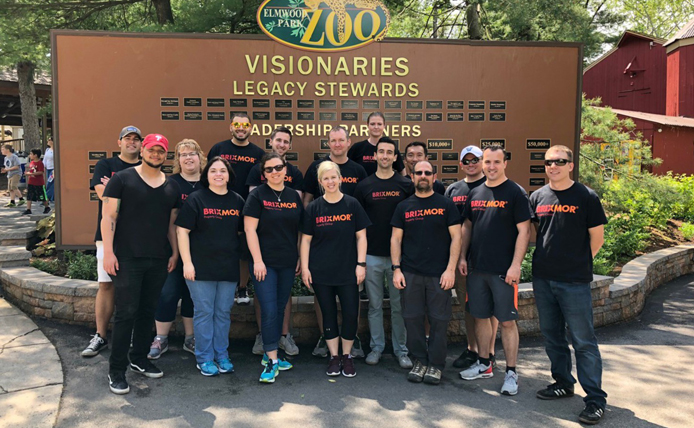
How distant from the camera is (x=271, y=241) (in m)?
4.28

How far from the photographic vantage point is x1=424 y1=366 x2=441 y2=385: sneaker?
13.8 ft

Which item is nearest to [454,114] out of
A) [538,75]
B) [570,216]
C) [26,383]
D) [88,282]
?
[538,75]

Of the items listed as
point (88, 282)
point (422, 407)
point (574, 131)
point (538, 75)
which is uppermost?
point (538, 75)

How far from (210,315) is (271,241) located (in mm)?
772

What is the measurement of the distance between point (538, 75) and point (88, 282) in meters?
5.90

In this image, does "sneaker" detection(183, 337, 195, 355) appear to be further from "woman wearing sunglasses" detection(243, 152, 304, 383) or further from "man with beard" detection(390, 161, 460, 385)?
"man with beard" detection(390, 161, 460, 385)

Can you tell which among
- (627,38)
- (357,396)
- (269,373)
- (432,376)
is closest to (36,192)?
(269,373)

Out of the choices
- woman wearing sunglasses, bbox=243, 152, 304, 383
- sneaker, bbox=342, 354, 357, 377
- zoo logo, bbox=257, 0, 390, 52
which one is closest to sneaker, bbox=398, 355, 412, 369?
sneaker, bbox=342, 354, 357, 377

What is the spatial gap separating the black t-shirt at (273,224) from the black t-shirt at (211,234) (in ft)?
0.66

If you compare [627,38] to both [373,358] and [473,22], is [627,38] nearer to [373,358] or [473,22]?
[473,22]

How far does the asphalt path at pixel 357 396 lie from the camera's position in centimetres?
357

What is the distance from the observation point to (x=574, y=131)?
6891 mm

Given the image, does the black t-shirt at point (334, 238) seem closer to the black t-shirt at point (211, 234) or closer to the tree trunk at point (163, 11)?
the black t-shirt at point (211, 234)

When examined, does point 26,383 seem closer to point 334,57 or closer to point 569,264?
point 569,264
